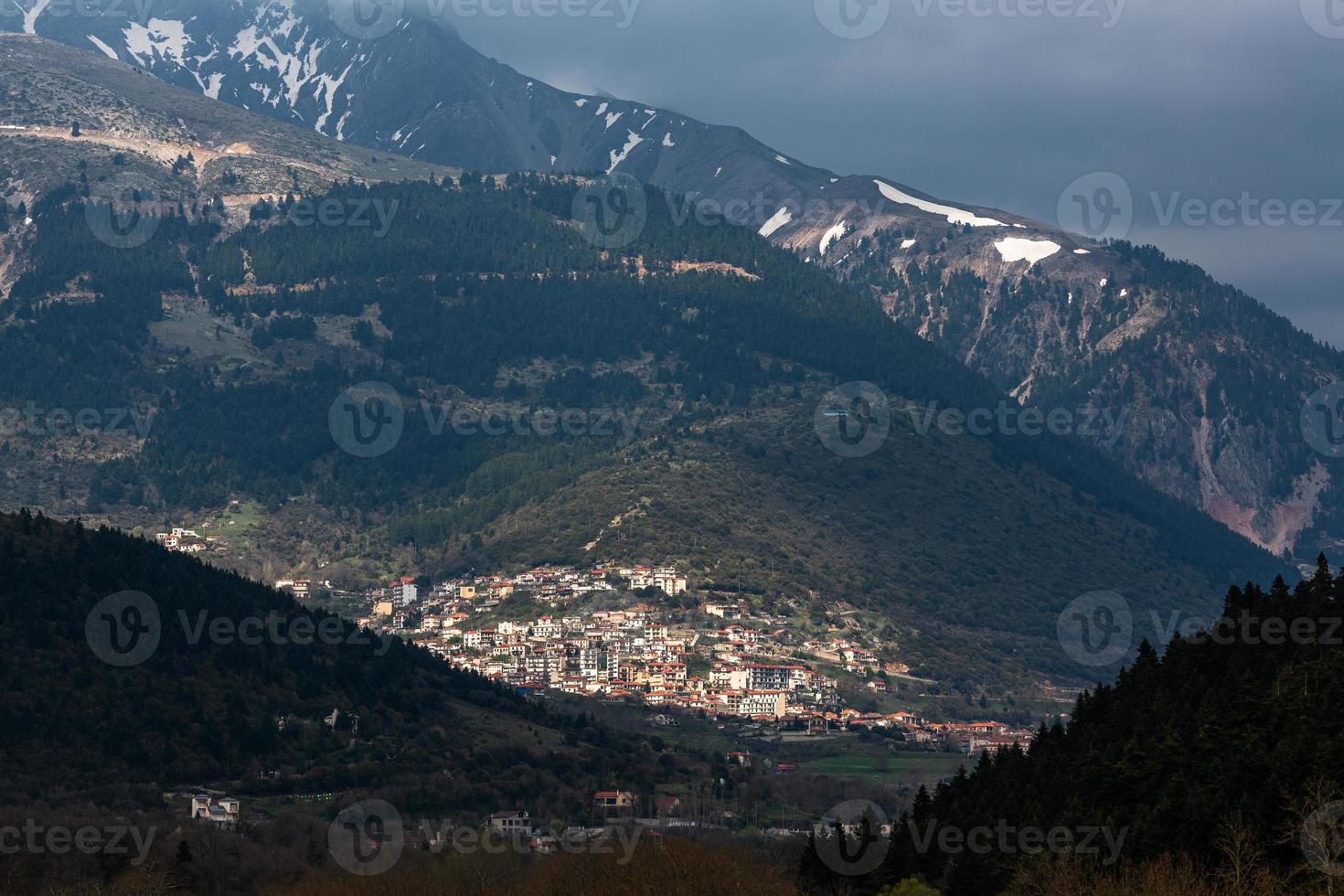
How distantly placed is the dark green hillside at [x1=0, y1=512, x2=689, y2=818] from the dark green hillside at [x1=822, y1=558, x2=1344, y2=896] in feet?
159

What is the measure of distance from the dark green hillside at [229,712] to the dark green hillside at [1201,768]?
48.3 m

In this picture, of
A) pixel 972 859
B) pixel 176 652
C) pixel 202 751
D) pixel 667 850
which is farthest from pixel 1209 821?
pixel 176 652

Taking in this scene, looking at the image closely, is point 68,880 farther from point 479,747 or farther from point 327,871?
point 479,747

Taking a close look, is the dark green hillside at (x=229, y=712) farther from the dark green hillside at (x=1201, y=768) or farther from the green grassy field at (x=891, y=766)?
the dark green hillside at (x=1201, y=768)

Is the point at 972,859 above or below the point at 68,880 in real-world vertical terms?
above

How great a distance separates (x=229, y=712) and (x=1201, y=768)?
82645 millimetres

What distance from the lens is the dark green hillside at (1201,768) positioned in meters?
69.1

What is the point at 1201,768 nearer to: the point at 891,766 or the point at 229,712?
the point at 229,712

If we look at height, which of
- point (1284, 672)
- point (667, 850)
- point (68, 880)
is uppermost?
point (1284, 672)

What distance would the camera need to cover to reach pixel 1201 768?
255 feet

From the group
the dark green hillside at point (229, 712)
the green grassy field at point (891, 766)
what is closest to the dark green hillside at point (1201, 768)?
the dark green hillside at point (229, 712)

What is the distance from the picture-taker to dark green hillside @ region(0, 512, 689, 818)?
133875 mm

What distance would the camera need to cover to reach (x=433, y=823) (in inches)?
4988

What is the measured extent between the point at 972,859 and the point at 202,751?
68.6 meters
